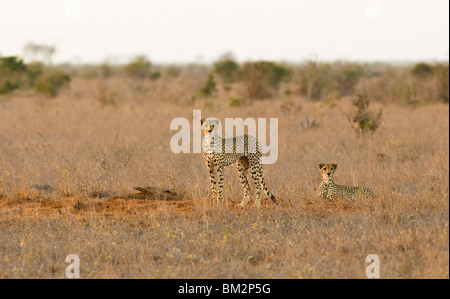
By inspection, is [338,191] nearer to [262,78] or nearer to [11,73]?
[262,78]

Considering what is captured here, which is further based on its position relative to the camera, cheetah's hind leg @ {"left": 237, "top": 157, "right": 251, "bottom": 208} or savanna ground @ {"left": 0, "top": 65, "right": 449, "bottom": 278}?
cheetah's hind leg @ {"left": 237, "top": 157, "right": 251, "bottom": 208}

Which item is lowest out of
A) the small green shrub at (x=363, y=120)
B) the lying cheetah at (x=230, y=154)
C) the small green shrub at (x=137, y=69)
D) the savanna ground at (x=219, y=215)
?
the savanna ground at (x=219, y=215)

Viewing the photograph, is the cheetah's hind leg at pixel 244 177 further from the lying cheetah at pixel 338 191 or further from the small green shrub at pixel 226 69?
the small green shrub at pixel 226 69

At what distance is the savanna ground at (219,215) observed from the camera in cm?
459

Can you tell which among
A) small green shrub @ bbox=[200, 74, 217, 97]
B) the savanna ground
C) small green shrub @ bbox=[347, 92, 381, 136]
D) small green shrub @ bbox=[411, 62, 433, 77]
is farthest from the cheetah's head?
small green shrub @ bbox=[411, 62, 433, 77]

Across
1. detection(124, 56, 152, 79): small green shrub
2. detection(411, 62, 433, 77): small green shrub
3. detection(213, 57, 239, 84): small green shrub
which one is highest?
detection(124, 56, 152, 79): small green shrub

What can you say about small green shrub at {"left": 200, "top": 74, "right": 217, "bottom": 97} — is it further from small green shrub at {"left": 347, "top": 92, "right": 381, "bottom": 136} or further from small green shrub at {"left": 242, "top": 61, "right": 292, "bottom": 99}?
small green shrub at {"left": 347, "top": 92, "right": 381, "bottom": 136}

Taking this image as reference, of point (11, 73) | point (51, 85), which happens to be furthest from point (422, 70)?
point (11, 73)

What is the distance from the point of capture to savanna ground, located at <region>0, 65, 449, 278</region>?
181 inches

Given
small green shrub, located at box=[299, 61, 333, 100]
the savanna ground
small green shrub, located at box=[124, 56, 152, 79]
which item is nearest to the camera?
the savanna ground

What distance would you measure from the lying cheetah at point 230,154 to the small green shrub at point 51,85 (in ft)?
58.6

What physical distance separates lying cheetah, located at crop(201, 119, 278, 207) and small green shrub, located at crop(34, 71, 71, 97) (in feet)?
58.6

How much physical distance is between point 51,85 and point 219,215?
62.7ft

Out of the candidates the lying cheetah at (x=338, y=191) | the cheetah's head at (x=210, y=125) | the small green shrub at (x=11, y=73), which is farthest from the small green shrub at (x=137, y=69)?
the cheetah's head at (x=210, y=125)
